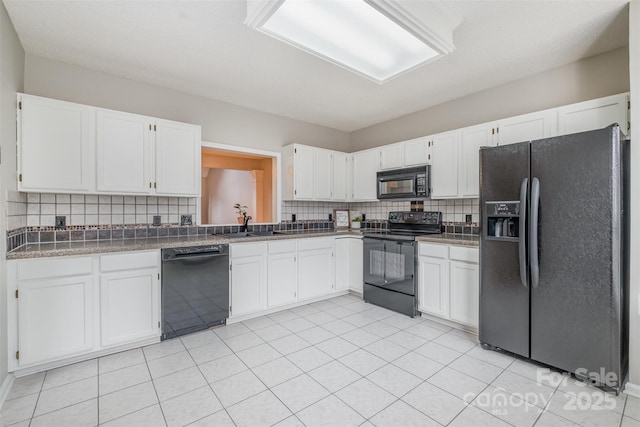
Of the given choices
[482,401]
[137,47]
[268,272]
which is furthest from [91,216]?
[482,401]

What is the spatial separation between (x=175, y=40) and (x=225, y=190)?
124 inches

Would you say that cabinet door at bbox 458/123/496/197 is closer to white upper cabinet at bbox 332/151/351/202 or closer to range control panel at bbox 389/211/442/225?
range control panel at bbox 389/211/442/225

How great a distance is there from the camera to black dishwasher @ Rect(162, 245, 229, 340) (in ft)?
8.70

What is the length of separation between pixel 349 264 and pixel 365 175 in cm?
135

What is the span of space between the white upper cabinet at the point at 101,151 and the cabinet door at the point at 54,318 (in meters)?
0.83

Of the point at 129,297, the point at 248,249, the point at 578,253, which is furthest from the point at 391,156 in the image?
the point at 129,297

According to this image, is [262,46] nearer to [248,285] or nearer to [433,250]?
[248,285]

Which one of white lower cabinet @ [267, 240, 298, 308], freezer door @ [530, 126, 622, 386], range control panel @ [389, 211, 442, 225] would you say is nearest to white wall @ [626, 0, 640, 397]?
freezer door @ [530, 126, 622, 386]

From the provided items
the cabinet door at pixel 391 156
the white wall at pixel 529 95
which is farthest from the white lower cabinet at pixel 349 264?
the white wall at pixel 529 95

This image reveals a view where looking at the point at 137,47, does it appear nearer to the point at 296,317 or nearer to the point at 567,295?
the point at 296,317

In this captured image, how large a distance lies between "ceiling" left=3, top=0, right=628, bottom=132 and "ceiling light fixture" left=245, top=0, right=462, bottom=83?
Answer: 0.26 metres

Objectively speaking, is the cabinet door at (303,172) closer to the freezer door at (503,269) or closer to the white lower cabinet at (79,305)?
the white lower cabinet at (79,305)

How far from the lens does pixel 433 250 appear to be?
10.2 feet

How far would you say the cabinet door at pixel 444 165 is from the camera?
130 inches
